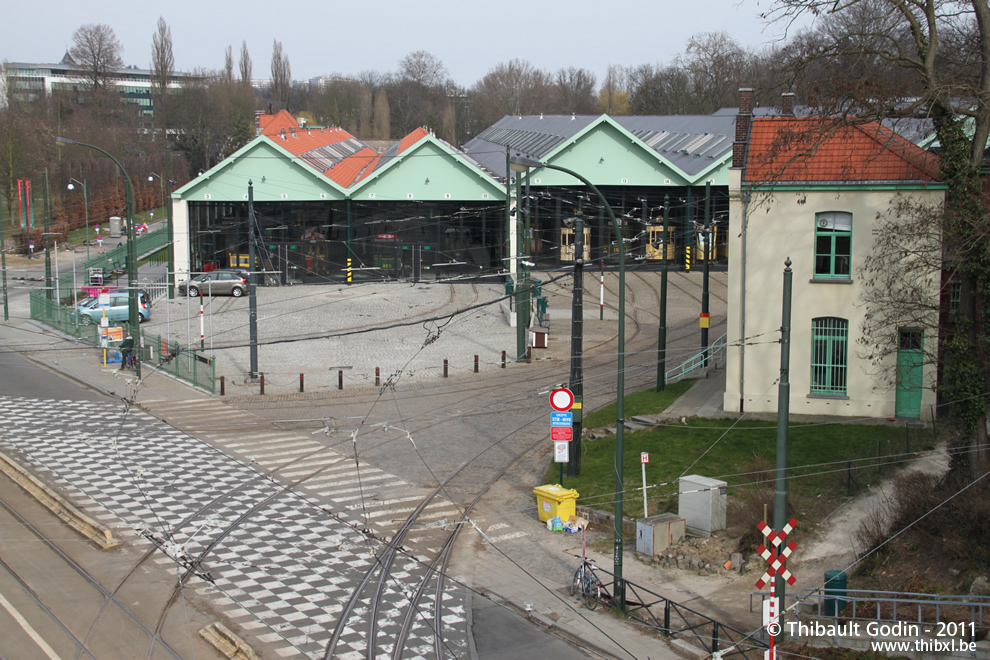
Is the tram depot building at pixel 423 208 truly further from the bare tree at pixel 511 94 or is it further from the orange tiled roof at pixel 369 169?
the bare tree at pixel 511 94

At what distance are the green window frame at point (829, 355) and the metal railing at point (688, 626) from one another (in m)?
11.5

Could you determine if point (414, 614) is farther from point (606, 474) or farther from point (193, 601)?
point (606, 474)

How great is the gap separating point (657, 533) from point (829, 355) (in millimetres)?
9917

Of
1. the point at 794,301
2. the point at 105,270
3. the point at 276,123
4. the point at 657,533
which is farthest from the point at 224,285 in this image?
the point at 657,533

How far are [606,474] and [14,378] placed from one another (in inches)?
843

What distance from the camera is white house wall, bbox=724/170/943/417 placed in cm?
2380

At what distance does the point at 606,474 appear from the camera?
21.2 m

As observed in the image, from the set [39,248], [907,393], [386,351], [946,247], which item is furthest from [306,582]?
[39,248]

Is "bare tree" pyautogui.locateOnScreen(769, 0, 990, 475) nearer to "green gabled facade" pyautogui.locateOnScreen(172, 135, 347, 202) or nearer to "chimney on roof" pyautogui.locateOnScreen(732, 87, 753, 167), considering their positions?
"chimney on roof" pyautogui.locateOnScreen(732, 87, 753, 167)

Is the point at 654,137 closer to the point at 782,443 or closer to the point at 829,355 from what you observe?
the point at 829,355

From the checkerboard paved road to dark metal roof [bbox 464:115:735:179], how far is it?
117 ft

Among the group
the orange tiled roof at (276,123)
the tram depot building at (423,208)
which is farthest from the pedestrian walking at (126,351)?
the orange tiled roof at (276,123)

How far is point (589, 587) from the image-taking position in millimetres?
15109

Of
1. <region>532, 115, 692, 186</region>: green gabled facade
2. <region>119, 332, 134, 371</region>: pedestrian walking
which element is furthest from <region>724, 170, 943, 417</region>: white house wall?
<region>532, 115, 692, 186</region>: green gabled facade
